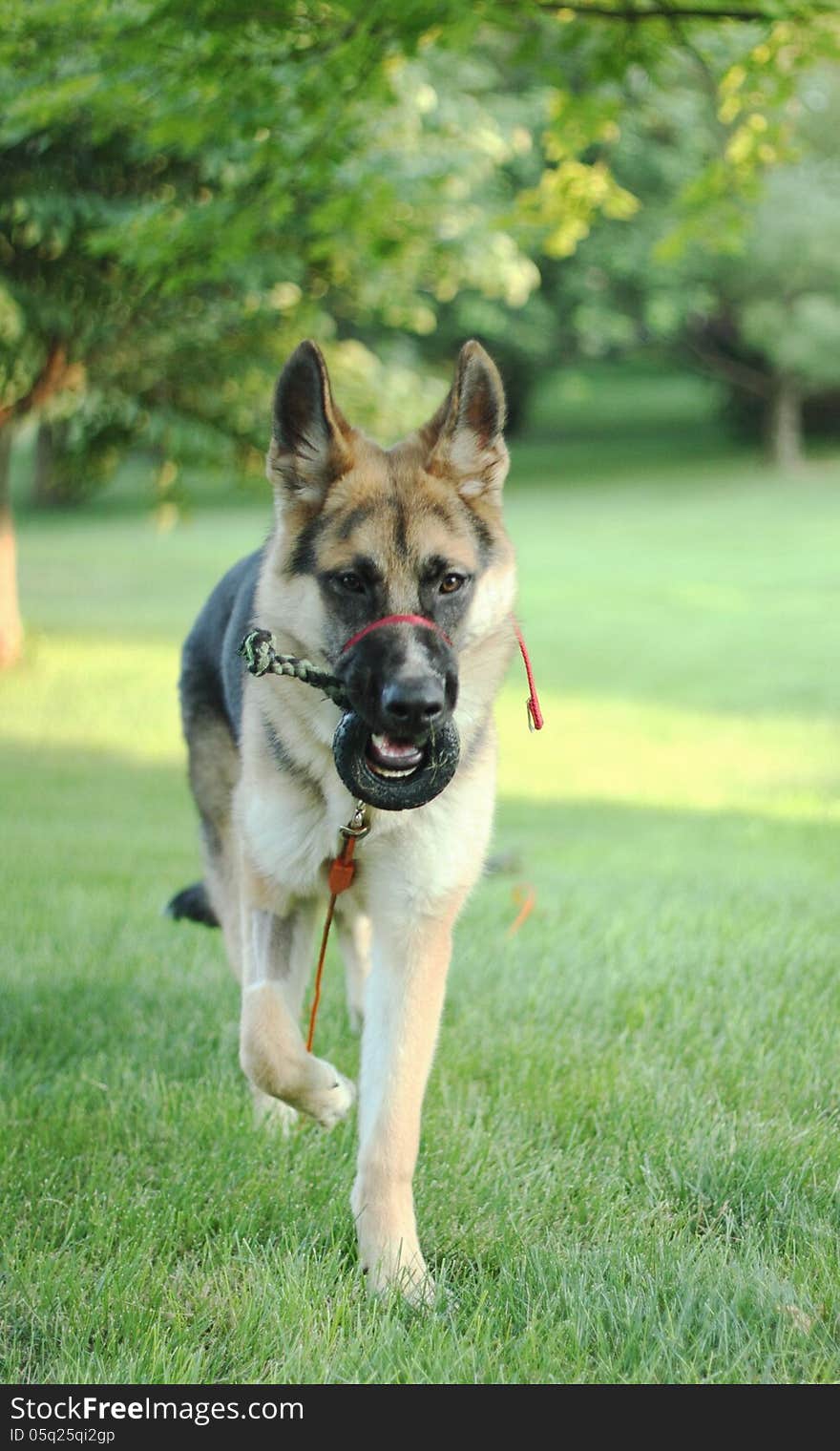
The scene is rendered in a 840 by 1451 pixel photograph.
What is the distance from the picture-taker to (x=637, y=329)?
45344 mm

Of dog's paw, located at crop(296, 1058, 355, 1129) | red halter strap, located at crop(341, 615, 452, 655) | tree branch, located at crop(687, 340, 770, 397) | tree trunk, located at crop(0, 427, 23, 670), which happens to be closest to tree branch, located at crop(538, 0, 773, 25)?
red halter strap, located at crop(341, 615, 452, 655)

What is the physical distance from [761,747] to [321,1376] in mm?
11420

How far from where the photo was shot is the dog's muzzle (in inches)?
137

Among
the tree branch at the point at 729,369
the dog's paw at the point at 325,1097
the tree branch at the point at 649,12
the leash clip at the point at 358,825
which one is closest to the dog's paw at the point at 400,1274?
the dog's paw at the point at 325,1097

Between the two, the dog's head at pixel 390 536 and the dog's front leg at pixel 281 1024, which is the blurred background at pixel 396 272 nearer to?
the dog's head at pixel 390 536

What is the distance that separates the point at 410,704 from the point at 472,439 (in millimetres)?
1042

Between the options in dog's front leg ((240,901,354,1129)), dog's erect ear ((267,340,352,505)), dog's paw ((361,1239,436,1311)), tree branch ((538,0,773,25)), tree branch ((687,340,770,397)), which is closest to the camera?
dog's paw ((361,1239,436,1311))

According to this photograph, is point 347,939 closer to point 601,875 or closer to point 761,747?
point 601,875

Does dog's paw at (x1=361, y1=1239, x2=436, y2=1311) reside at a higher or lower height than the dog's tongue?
lower

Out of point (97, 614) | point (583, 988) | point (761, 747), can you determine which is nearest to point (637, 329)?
point (97, 614)

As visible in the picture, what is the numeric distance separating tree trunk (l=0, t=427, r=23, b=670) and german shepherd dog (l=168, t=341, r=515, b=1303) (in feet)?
43.6

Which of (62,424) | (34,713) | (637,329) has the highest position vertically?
(637,329)

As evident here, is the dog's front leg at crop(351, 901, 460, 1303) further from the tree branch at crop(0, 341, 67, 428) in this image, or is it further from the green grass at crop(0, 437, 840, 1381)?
the tree branch at crop(0, 341, 67, 428)

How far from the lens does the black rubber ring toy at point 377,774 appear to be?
3.68 meters
